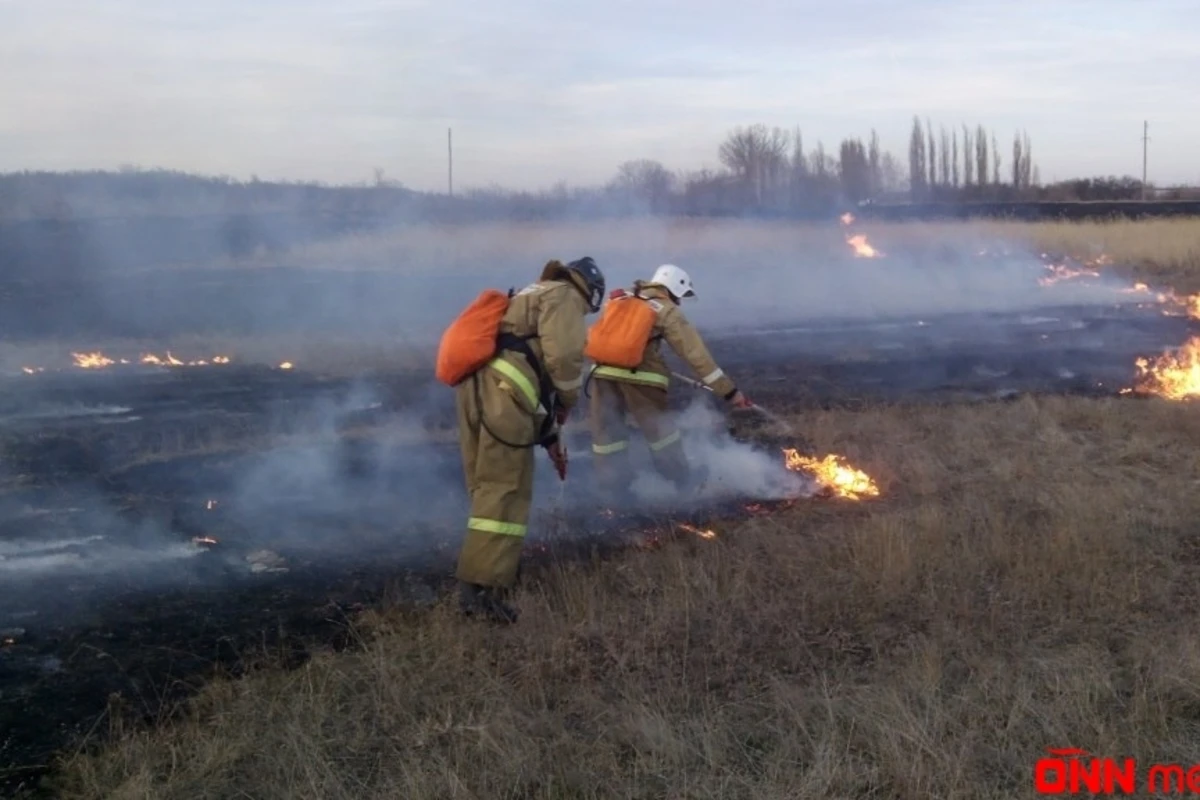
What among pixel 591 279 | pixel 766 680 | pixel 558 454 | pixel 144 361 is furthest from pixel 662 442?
pixel 144 361

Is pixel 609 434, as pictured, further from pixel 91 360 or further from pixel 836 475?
pixel 91 360

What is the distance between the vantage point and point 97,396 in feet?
39.5

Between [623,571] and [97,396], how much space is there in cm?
861

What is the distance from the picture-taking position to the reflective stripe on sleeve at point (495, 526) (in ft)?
16.9

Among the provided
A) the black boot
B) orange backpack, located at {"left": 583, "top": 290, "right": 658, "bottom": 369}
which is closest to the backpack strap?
the black boot

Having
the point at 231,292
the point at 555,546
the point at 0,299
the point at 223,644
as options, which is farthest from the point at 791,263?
the point at 223,644

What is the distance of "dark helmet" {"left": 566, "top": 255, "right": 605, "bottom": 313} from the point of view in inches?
218

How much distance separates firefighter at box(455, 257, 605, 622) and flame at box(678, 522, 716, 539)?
1.29 meters

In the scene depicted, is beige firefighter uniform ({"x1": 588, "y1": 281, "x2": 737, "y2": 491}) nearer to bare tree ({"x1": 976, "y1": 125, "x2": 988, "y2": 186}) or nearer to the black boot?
the black boot

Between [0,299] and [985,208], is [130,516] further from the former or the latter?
[985,208]

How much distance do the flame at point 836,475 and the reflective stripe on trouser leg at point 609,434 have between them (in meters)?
1.27

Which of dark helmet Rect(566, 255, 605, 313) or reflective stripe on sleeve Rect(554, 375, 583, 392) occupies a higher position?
dark helmet Rect(566, 255, 605, 313)

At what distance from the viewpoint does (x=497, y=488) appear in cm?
516

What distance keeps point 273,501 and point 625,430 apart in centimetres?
240
